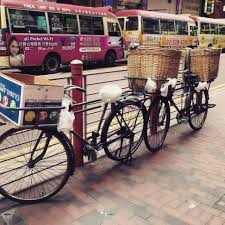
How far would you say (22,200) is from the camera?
9.87 feet

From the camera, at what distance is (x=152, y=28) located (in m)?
18.1

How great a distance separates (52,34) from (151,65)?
938cm

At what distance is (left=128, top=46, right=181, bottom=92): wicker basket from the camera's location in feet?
12.4

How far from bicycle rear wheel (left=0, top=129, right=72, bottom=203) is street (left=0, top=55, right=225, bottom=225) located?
0.12m

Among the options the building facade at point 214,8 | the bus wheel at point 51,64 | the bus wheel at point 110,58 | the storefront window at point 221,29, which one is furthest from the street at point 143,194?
the building facade at point 214,8

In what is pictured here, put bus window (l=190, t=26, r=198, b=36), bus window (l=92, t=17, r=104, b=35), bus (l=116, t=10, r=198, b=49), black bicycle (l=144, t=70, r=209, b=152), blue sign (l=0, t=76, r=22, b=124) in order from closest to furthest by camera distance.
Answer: blue sign (l=0, t=76, r=22, b=124), black bicycle (l=144, t=70, r=209, b=152), bus window (l=92, t=17, r=104, b=35), bus (l=116, t=10, r=198, b=49), bus window (l=190, t=26, r=198, b=36)

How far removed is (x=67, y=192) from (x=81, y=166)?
589mm

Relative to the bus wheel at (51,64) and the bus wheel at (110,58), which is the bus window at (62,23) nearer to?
the bus wheel at (51,64)

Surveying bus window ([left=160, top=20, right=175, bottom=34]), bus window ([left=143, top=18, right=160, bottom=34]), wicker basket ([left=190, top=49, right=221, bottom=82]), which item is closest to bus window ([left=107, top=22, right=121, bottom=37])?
bus window ([left=143, top=18, right=160, bottom=34])

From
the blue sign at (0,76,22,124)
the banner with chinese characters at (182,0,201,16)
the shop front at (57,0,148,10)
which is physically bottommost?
the blue sign at (0,76,22,124)

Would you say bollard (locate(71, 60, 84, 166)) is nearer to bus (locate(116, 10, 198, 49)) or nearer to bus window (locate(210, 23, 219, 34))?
bus (locate(116, 10, 198, 49))

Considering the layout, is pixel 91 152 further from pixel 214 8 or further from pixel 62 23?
pixel 214 8

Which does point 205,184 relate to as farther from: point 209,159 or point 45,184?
point 45,184

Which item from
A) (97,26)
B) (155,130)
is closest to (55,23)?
(97,26)
